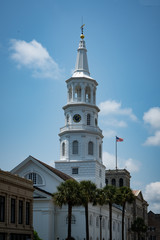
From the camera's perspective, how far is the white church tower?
3034 inches

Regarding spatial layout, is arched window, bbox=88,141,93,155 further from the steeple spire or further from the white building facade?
the steeple spire

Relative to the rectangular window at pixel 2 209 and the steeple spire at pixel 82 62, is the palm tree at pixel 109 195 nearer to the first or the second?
the rectangular window at pixel 2 209

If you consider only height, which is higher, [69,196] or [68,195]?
[68,195]

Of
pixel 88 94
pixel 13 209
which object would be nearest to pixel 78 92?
pixel 88 94

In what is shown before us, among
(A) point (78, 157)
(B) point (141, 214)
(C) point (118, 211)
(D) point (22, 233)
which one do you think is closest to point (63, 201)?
(D) point (22, 233)

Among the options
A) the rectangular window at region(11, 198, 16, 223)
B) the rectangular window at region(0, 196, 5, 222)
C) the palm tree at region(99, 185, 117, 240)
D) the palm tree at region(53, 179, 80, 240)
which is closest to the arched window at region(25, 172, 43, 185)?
the palm tree at region(99, 185, 117, 240)

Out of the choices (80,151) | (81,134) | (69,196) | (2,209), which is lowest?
(2,209)

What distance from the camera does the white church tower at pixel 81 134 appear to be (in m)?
77.1

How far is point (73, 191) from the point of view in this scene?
54.6m

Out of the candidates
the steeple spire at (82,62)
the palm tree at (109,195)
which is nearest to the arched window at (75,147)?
the palm tree at (109,195)

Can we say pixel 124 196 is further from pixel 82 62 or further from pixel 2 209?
pixel 2 209

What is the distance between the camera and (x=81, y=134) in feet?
255

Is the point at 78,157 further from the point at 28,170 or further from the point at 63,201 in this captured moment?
the point at 63,201

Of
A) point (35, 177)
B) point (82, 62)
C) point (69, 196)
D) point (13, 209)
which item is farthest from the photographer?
point (82, 62)
